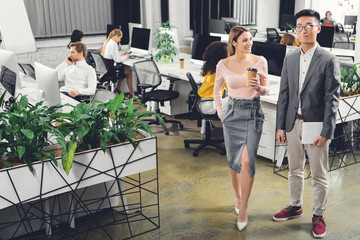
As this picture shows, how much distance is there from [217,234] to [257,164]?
1.40m

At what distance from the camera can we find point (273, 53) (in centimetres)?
440

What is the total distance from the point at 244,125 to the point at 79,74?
227 centimetres

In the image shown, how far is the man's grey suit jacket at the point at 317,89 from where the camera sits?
2602mm

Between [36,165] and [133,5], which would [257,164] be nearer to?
[36,165]

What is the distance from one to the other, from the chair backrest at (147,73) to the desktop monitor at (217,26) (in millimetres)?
3852

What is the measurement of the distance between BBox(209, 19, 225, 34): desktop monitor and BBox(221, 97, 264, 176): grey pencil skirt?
603 centimetres

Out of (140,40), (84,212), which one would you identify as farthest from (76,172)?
(140,40)

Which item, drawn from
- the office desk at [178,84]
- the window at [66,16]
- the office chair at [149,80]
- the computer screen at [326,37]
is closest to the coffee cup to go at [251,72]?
the office chair at [149,80]

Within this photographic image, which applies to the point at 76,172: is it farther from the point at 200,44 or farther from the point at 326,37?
the point at 326,37

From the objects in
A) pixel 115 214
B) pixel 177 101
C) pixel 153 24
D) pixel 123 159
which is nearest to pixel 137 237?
pixel 115 214

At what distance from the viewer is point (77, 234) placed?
300 centimetres

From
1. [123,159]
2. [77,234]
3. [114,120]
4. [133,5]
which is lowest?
[77,234]

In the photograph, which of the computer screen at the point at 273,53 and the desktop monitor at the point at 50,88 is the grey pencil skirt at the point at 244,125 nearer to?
the desktop monitor at the point at 50,88

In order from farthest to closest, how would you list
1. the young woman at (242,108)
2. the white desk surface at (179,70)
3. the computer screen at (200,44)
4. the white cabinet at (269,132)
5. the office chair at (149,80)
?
1. the computer screen at (200,44)
2. the white desk surface at (179,70)
3. the office chair at (149,80)
4. the white cabinet at (269,132)
5. the young woman at (242,108)
